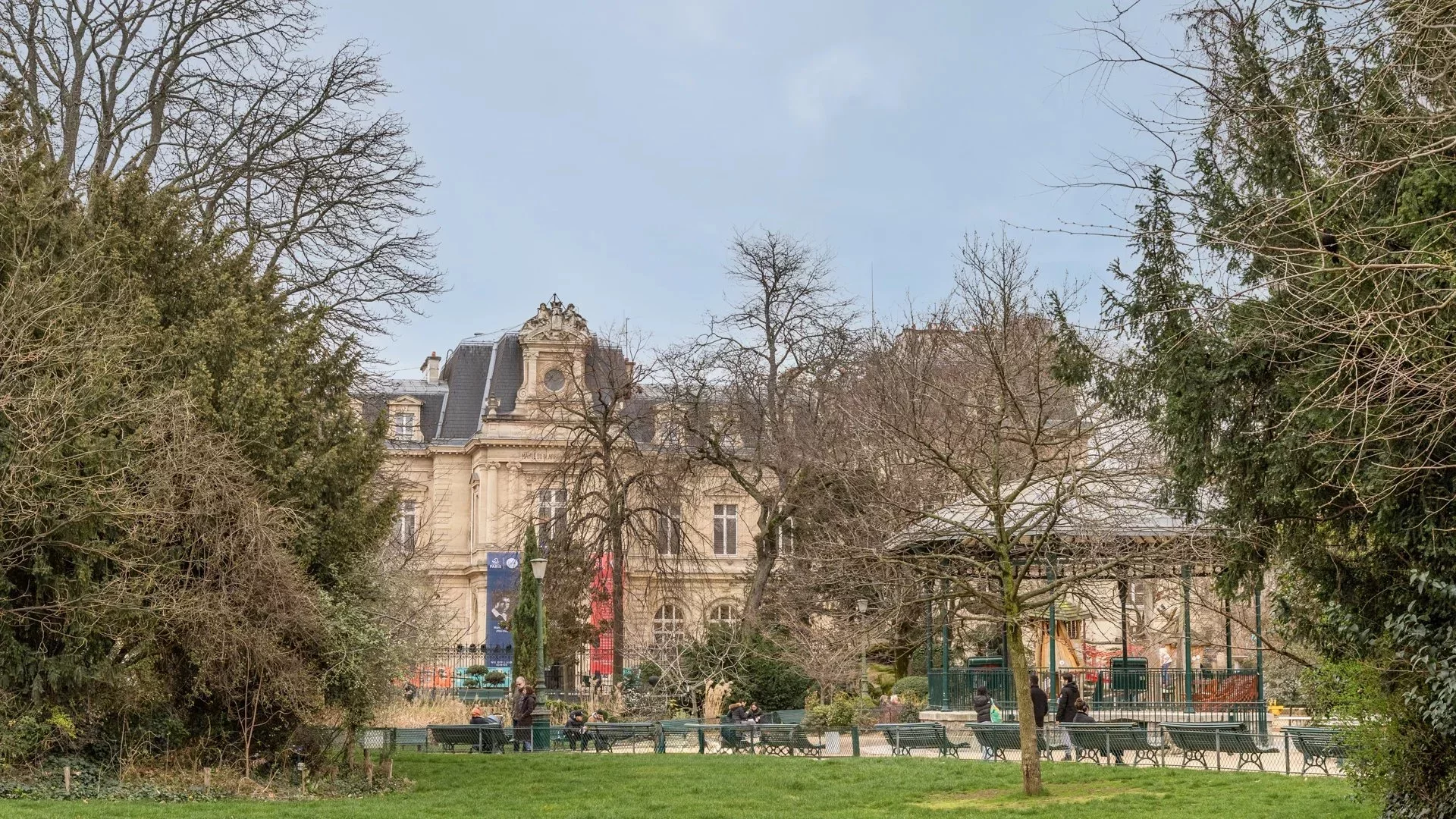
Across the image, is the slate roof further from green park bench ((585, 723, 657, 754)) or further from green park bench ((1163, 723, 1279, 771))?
green park bench ((1163, 723, 1279, 771))

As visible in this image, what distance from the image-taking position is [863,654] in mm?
30609

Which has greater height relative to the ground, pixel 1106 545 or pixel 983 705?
pixel 1106 545

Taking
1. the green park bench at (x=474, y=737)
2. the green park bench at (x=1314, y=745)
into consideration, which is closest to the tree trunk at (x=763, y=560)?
the green park bench at (x=474, y=737)

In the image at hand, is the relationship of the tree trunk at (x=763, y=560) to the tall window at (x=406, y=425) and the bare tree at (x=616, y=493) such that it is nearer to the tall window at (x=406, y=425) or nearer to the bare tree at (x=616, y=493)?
the bare tree at (x=616, y=493)

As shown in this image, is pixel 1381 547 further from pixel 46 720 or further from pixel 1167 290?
pixel 46 720

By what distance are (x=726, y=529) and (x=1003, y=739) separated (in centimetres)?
3787

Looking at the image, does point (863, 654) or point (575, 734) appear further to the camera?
point (863, 654)

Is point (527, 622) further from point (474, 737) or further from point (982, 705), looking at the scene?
point (982, 705)

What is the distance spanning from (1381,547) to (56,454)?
12260mm

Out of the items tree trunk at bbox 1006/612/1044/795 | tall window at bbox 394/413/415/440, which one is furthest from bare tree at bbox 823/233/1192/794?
tall window at bbox 394/413/415/440

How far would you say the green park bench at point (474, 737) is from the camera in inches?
981

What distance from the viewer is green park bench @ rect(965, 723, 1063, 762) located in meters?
21.7

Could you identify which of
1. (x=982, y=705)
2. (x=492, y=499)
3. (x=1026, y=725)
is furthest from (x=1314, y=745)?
(x=492, y=499)

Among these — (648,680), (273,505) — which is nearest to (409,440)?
(648,680)
